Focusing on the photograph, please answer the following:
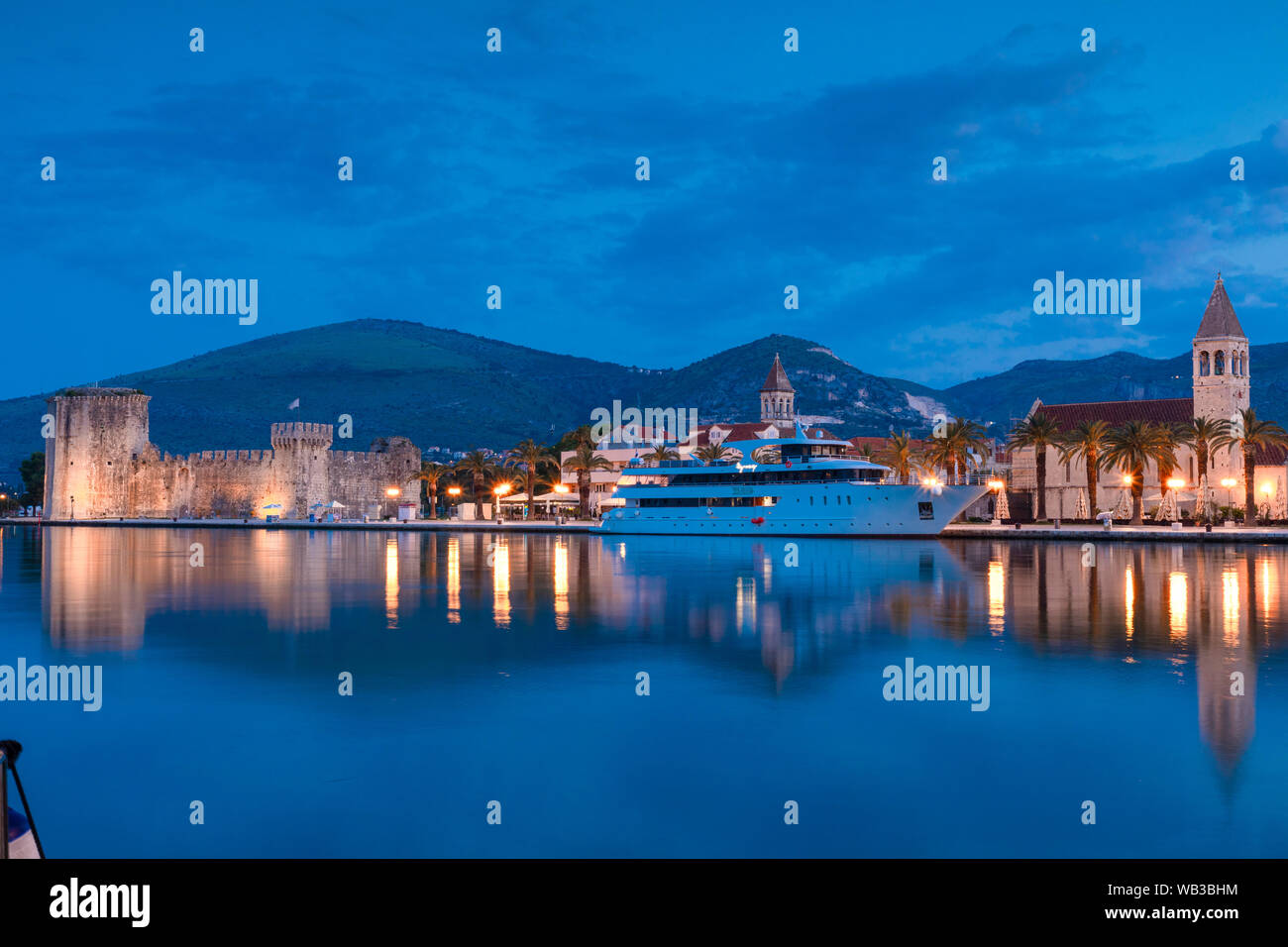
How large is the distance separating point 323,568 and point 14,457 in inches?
6108

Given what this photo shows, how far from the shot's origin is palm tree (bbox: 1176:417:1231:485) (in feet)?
164

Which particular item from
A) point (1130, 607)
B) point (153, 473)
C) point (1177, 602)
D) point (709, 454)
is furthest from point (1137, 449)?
point (153, 473)

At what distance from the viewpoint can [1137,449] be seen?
164 ft

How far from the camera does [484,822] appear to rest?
7.41 meters

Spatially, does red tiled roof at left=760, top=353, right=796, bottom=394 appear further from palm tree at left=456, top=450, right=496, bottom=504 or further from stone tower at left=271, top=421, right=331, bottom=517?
stone tower at left=271, top=421, right=331, bottom=517

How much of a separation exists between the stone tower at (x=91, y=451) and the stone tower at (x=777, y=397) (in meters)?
57.9

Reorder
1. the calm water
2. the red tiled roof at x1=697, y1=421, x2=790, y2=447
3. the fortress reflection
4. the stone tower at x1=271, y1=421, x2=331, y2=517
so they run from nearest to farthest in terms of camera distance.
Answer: the calm water
the fortress reflection
the stone tower at x1=271, y1=421, x2=331, y2=517
the red tiled roof at x1=697, y1=421, x2=790, y2=447

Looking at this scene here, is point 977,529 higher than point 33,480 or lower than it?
lower

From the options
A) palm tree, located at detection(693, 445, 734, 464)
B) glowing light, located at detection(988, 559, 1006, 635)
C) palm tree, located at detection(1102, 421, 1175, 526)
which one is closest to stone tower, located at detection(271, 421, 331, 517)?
palm tree, located at detection(693, 445, 734, 464)

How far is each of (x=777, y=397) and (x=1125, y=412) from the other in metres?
48.1

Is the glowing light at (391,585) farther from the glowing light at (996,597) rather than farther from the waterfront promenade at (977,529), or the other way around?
the waterfront promenade at (977,529)

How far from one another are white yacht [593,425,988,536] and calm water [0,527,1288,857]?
2657 centimetres

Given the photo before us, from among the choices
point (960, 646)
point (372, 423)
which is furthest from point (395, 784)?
point (372, 423)

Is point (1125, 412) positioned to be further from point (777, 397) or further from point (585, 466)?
point (777, 397)
